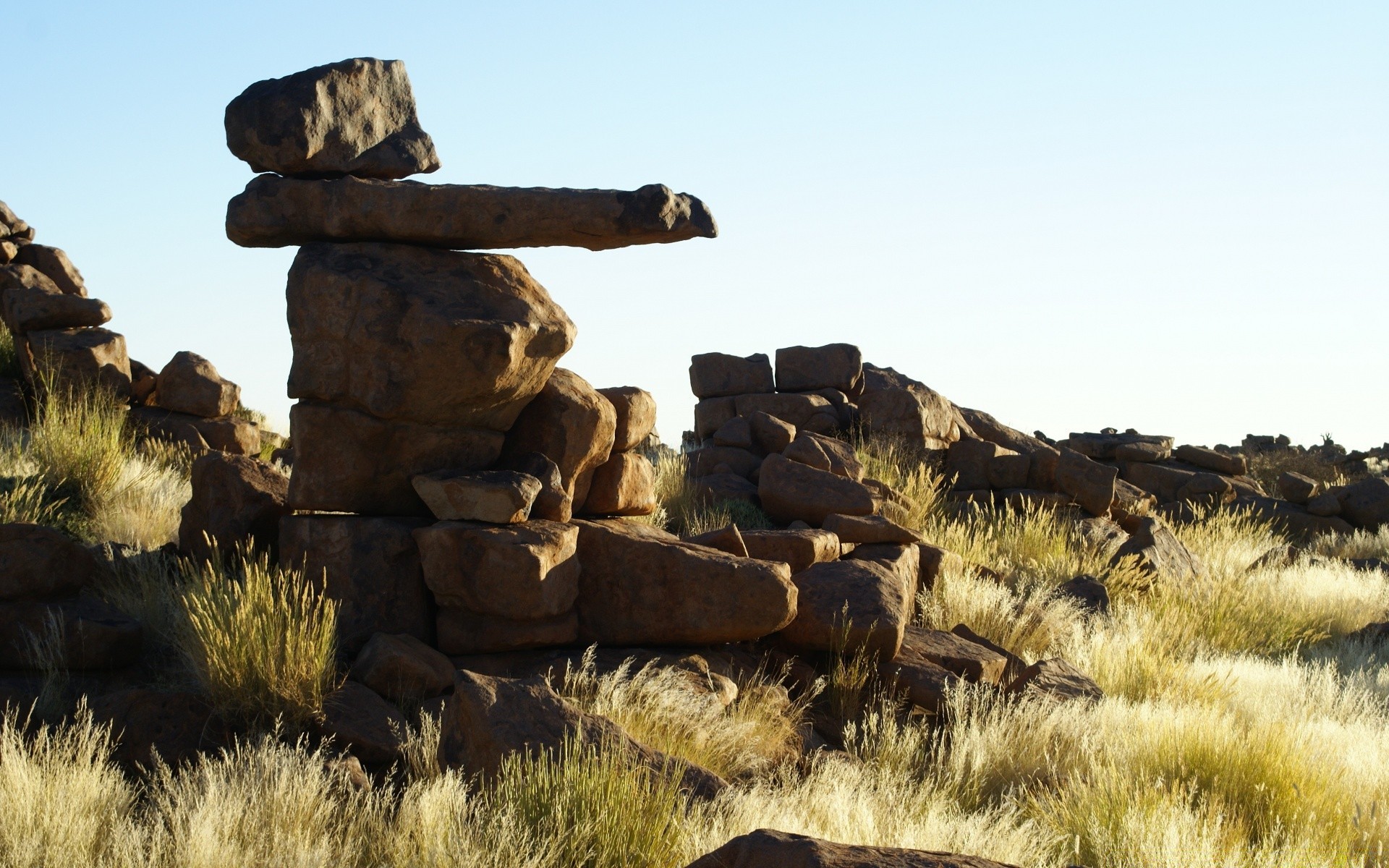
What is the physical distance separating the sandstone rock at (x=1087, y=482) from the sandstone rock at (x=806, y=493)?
18.2 feet

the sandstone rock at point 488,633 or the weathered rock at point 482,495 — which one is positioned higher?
the weathered rock at point 482,495

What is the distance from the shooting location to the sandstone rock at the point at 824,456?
1270 centimetres

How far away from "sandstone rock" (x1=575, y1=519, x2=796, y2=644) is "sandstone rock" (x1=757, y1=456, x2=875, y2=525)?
124 inches

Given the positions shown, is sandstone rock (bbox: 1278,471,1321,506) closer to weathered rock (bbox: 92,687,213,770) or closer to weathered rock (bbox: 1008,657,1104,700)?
weathered rock (bbox: 1008,657,1104,700)

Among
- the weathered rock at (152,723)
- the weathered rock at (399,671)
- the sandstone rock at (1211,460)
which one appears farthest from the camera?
the sandstone rock at (1211,460)

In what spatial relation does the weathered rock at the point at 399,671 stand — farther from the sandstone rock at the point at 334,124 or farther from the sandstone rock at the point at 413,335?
the sandstone rock at the point at 334,124

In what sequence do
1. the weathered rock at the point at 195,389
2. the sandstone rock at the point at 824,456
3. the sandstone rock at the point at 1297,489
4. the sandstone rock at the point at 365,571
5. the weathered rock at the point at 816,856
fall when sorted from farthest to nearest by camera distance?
the sandstone rock at the point at 1297,489, the weathered rock at the point at 195,389, the sandstone rock at the point at 824,456, the sandstone rock at the point at 365,571, the weathered rock at the point at 816,856

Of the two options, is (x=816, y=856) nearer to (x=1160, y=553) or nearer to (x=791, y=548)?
(x=791, y=548)

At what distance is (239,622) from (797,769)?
3.28m

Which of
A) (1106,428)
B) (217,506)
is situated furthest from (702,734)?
(1106,428)

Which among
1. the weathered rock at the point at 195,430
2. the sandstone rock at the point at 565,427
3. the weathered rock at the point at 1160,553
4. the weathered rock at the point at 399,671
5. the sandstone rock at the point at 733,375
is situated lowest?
the weathered rock at the point at 399,671

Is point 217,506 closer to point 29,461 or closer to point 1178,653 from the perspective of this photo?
point 29,461

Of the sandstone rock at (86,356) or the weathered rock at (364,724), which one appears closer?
the weathered rock at (364,724)

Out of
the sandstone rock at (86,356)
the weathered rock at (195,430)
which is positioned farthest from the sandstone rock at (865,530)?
the sandstone rock at (86,356)
